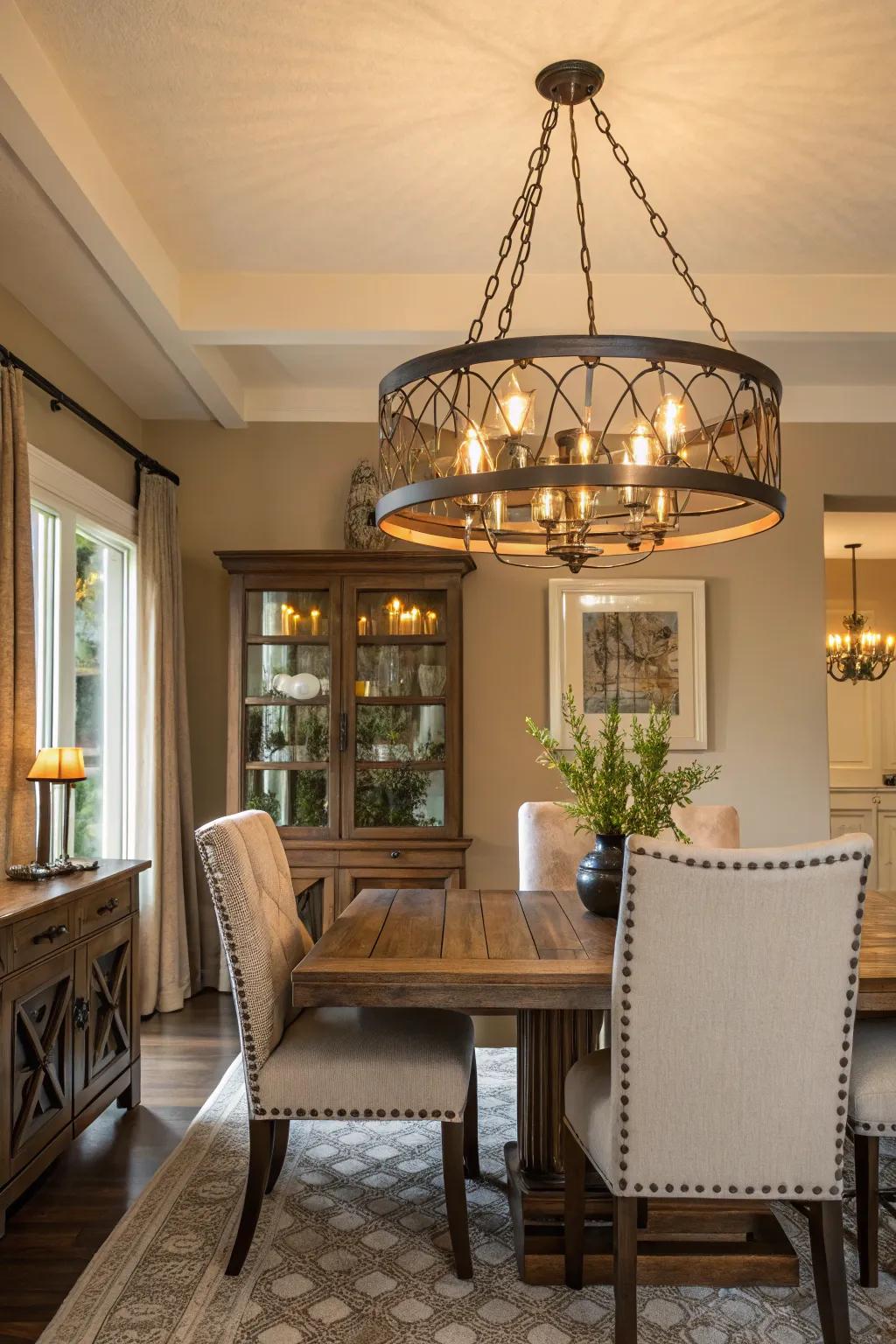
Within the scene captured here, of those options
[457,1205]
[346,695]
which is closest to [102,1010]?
[457,1205]

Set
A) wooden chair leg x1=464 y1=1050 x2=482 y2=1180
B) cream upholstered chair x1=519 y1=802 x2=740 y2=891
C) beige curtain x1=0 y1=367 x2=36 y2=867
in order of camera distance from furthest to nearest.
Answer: cream upholstered chair x1=519 y1=802 x2=740 y2=891 → beige curtain x1=0 y1=367 x2=36 y2=867 → wooden chair leg x1=464 y1=1050 x2=482 y2=1180

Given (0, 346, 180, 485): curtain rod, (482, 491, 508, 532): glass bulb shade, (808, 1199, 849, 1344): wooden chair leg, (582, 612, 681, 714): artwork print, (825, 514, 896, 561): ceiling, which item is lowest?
(808, 1199, 849, 1344): wooden chair leg

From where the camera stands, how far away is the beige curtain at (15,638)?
299 centimetres

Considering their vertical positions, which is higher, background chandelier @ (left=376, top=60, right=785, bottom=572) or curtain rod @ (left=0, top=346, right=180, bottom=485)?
curtain rod @ (left=0, top=346, right=180, bottom=485)

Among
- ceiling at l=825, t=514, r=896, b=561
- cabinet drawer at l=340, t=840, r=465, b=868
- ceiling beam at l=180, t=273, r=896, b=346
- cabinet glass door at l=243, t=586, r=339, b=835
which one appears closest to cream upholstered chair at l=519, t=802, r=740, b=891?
cabinet drawer at l=340, t=840, r=465, b=868

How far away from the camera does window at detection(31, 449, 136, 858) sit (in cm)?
366

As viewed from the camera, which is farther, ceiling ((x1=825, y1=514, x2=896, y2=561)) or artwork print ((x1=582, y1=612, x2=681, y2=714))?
ceiling ((x1=825, y1=514, x2=896, y2=561))

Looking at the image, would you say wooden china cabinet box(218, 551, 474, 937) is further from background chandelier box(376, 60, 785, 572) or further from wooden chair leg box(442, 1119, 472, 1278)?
wooden chair leg box(442, 1119, 472, 1278)

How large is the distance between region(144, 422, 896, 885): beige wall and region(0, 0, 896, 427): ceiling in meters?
0.63

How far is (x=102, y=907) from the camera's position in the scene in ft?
9.95

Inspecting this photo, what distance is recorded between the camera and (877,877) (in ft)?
23.2

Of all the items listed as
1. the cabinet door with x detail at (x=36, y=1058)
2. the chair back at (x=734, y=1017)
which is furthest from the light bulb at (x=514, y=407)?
the cabinet door with x detail at (x=36, y=1058)

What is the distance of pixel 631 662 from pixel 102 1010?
271 centimetres

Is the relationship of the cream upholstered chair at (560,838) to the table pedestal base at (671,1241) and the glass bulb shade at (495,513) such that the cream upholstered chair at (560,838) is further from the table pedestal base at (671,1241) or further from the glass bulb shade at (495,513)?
the glass bulb shade at (495,513)
